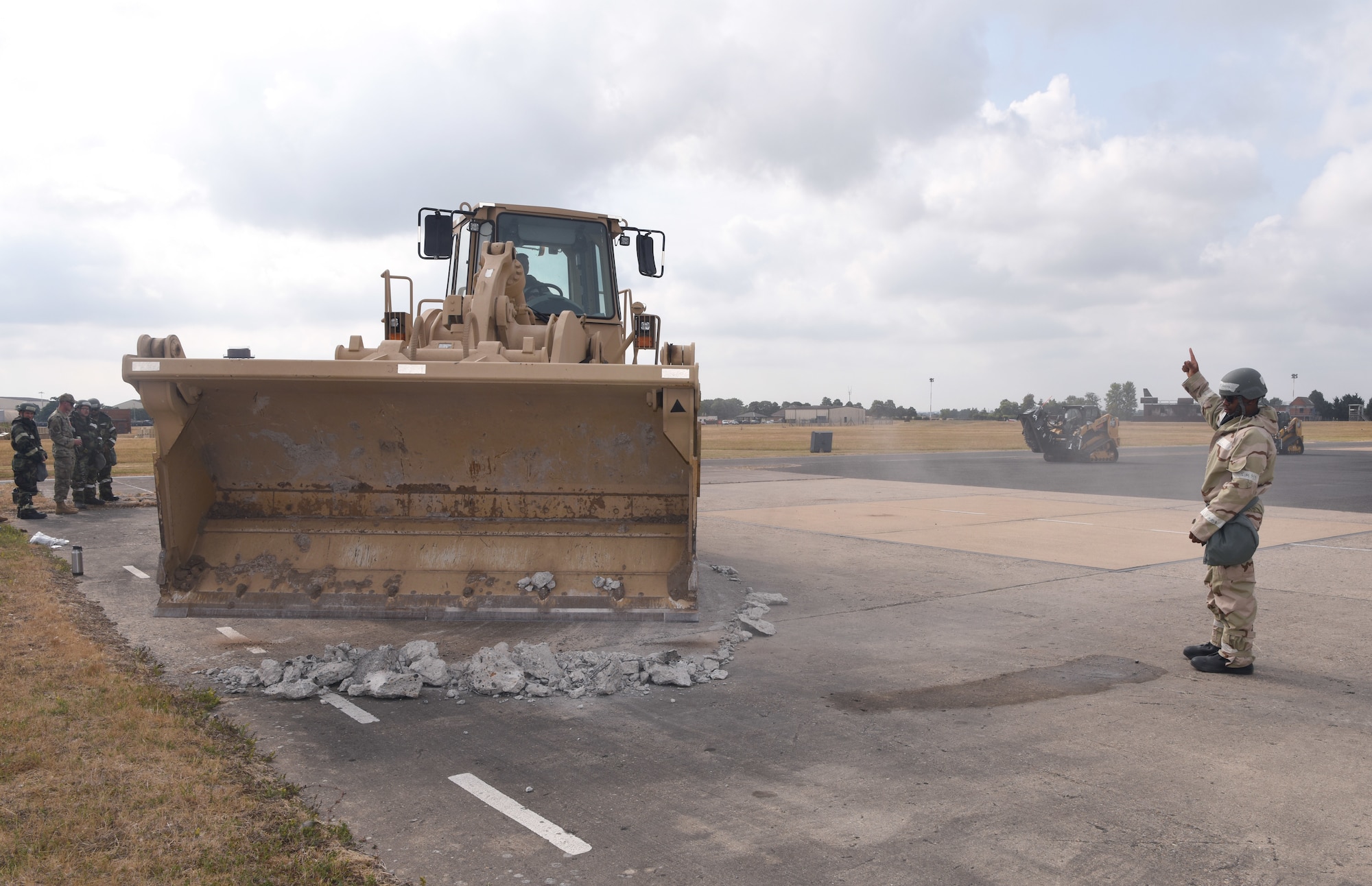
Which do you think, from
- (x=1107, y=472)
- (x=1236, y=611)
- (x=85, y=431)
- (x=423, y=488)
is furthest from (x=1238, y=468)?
(x=1107, y=472)

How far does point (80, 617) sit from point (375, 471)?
2195mm

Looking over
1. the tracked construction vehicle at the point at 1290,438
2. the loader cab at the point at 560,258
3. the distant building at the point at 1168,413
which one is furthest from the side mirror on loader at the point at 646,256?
the distant building at the point at 1168,413

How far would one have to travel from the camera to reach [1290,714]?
187 inches

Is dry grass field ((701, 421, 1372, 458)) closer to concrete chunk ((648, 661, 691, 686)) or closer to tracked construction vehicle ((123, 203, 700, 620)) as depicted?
tracked construction vehicle ((123, 203, 700, 620))

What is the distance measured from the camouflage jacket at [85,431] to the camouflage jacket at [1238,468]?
47.3ft

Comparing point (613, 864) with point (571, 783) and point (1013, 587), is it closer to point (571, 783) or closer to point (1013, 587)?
point (571, 783)

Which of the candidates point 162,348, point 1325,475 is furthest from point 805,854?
point 1325,475

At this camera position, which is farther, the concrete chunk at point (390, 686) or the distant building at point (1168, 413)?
the distant building at point (1168, 413)

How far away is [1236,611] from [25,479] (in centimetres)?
1377

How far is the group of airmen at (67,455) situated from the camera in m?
12.4

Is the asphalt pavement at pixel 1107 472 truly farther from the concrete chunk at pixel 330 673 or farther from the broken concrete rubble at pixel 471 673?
the concrete chunk at pixel 330 673

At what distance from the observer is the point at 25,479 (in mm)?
12453

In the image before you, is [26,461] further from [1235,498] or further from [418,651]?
[1235,498]

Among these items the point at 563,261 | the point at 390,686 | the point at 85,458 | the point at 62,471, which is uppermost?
the point at 563,261
